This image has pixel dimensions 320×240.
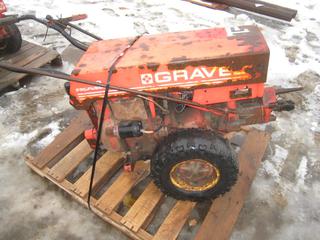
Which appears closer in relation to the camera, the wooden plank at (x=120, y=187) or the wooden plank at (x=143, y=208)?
the wooden plank at (x=143, y=208)

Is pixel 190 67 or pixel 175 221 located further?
pixel 175 221

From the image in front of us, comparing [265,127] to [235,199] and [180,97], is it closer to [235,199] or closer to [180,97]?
[235,199]

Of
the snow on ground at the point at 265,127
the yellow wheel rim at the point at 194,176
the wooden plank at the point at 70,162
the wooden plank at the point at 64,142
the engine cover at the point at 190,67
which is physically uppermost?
the engine cover at the point at 190,67

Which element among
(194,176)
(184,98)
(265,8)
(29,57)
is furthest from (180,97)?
(265,8)

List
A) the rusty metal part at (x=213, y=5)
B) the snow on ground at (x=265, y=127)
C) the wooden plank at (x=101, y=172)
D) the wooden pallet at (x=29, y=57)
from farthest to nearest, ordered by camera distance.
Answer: the rusty metal part at (x=213, y=5), the wooden pallet at (x=29, y=57), the wooden plank at (x=101, y=172), the snow on ground at (x=265, y=127)

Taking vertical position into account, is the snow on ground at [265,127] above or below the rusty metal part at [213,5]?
below

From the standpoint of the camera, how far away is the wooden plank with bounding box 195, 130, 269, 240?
2464 mm

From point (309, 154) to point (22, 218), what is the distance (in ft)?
8.28

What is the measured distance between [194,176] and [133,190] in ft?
1.98

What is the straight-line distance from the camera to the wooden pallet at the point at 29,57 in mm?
3753

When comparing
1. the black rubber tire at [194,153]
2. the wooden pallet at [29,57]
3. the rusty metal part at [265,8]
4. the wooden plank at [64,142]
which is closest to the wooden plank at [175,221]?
the black rubber tire at [194,153]

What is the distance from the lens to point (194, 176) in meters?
2.54

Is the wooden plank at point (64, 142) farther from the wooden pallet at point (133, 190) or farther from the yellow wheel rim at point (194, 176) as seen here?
the yellow wheel rim at point (194, 176)

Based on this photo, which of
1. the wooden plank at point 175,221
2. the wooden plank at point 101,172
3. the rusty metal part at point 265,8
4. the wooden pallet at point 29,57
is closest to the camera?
the wooden plank at point 175,221
